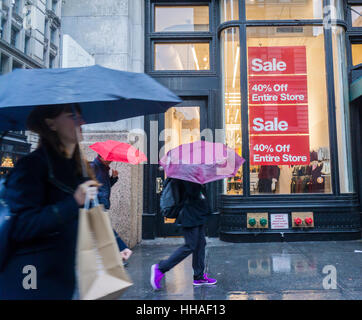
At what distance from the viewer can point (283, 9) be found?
7105mm

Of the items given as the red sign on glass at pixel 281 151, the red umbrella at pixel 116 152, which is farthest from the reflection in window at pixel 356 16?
the red umbrella at pixel 116 152

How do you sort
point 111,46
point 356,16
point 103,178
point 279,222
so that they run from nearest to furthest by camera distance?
point 103,178
point 279,222
point 111,46
point 356,16

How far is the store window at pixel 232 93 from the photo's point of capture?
684 centimetres

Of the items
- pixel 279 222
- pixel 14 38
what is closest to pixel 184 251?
pixel 279 222

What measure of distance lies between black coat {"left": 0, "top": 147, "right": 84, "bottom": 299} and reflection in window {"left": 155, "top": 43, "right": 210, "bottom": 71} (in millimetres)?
6274

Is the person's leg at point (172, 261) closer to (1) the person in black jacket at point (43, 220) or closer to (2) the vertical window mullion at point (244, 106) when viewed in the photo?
(1) the person in black jacket at point (43, 220)

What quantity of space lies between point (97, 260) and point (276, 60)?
6.65 m

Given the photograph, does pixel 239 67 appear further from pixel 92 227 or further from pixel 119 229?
pixel 92 227

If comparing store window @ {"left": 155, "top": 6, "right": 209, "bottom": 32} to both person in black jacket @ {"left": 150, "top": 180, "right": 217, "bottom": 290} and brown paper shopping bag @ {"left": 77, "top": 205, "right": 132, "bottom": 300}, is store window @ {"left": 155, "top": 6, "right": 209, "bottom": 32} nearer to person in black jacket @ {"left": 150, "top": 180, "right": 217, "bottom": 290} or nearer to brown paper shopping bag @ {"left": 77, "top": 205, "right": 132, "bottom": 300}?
person in black jacket @ {"left": 150, "top": 180, "right": 217, "bottom": 290}

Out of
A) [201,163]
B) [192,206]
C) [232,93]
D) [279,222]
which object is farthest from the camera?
[232,93]

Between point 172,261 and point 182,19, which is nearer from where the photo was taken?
point 172,261

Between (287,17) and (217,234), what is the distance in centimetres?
529

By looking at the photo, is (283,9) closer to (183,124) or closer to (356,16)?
(356,16)

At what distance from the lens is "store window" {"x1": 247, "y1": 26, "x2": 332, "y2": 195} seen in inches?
266
